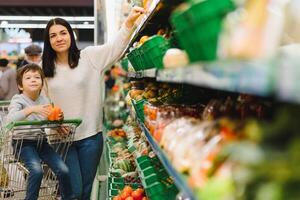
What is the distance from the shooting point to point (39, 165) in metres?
3.95

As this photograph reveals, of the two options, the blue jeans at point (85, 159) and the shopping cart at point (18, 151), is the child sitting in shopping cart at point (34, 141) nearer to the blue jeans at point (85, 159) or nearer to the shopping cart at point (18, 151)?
the shopping cart at point (18, 151)

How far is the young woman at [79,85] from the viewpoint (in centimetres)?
438

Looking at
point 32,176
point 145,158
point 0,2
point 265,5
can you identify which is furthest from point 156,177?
point 0,2

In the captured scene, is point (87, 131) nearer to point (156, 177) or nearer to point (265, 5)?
point (156, 177)

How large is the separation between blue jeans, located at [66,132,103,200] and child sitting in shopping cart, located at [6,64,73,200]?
207 mm

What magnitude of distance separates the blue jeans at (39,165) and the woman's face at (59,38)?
2.59ft

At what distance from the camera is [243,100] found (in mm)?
2166

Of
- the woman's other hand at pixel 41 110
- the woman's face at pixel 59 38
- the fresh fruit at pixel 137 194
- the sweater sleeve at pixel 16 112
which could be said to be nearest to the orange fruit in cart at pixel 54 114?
the woman's other hand at pixel 41 110

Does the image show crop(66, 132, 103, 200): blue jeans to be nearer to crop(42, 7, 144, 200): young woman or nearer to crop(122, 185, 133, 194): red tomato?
crop(42, 7, 144, 200): young woman

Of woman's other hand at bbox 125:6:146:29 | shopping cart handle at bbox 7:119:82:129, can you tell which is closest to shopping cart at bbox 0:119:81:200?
shopping cart handle at bbox 7:119:82:129

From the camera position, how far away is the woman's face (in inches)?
171

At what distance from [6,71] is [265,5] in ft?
25.9

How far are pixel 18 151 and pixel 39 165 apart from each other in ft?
0.74

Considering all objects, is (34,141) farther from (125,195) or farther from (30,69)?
(125,195)
